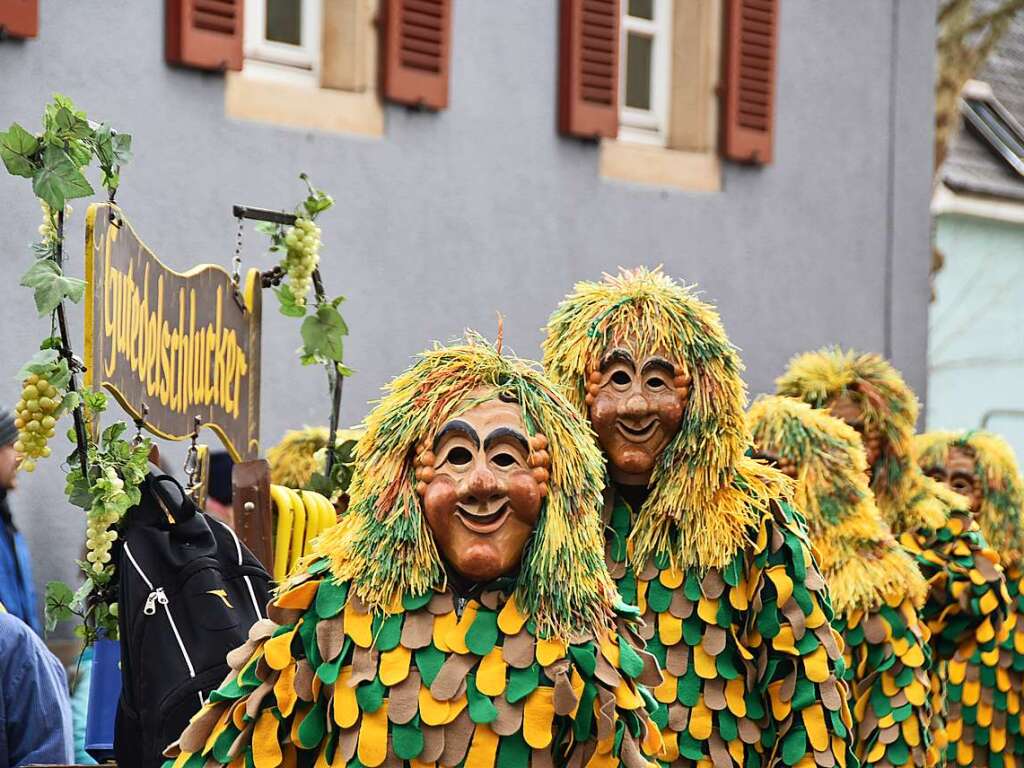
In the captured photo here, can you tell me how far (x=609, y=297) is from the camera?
5305 mm

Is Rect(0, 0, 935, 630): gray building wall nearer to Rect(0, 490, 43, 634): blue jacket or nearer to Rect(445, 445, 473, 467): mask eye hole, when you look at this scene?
Rect(0, 490, 43, 634): blue jacket

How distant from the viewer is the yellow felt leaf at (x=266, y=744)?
3.97 m

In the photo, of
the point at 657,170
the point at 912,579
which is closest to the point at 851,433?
the point at 912,579

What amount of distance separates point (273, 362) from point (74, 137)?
19.1ft

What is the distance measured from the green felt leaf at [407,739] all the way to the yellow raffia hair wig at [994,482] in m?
5.28

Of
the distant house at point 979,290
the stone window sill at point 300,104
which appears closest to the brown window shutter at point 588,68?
the stone window sill at point 300,104

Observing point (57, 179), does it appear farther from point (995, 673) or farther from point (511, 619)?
point (995, 673)

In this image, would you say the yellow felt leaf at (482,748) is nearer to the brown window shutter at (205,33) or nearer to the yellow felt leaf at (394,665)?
the yellow felt leaf at (394,665)

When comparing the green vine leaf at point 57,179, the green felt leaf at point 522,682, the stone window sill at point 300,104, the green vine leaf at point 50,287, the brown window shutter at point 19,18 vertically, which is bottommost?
the green felt leaf at point 522,682

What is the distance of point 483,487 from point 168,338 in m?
1.88

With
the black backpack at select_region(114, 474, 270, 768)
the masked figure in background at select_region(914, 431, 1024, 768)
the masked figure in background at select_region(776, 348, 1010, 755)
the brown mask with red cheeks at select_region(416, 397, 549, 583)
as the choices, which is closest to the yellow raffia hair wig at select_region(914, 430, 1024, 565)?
the masked figure in background at select_region(914, 431, 1024, 768)

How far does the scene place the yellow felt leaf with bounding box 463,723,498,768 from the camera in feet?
12.9

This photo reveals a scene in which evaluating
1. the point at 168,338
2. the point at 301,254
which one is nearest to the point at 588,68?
the point at 301,254

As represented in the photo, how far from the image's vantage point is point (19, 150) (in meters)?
4.65
